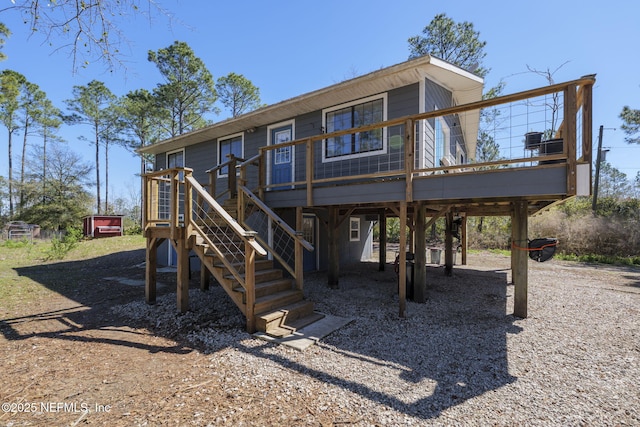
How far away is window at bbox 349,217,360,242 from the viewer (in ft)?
41.3

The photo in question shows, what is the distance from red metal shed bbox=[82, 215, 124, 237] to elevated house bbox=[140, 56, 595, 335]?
16202 mm

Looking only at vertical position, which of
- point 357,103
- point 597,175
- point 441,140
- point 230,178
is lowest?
point 230,178

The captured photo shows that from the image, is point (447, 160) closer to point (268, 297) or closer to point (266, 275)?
point (266, 275)

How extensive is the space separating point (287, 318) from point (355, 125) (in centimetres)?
501

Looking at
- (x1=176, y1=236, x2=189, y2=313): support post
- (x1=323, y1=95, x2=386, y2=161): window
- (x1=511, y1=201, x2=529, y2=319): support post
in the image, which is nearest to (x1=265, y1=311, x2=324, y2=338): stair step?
(x1=176, y1=236, x2=189, y2=313): support post

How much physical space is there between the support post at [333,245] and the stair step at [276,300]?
2.17m

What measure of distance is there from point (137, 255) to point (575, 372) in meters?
15.7

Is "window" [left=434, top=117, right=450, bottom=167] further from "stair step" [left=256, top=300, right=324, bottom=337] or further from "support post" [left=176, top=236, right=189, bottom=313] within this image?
"support post" [left=176, top=236, right=189, bottom=313]

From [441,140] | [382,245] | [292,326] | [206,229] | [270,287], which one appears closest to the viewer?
[292,326]

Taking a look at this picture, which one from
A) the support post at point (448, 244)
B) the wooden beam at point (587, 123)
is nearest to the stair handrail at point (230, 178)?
the support post at point (448, 244)

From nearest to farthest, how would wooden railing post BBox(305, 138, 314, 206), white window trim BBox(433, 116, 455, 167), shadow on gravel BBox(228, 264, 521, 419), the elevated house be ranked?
shadow on gravel BBox(228, 264, 521, 419) → the elevated house → wooden railing post BBox(305, 138, 314, 206) → white window trim BBox(433, 116, 455, 167)

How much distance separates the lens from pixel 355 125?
7656 millimetres

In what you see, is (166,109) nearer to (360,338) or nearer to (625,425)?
(360,338)

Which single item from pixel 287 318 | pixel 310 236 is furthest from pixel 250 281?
pixel 310 236
